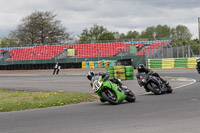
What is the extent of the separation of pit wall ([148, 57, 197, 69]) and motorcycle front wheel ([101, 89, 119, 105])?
24380 mm

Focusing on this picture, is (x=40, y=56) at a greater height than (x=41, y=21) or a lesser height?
lesser

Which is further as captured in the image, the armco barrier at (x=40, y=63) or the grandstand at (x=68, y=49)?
the grandstand at (x=68, y=49)

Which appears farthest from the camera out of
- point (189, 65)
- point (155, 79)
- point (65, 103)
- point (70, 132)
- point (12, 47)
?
point (12, 47)

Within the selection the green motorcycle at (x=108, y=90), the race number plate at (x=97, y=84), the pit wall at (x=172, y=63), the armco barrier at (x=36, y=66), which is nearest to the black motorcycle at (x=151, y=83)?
the green motorcycle at (x=108, y=90)

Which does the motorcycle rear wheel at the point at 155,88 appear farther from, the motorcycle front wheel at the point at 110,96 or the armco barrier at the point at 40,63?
the armco barrier at the point at 40,63

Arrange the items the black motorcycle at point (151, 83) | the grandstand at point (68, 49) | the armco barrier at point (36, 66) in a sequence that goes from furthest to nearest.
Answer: the grandstand at point (68, 49)
the armco barrier at point (36, 66)
the black motorcycle at point (151, 83)

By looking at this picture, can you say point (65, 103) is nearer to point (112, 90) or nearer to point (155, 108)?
point (112, 90)

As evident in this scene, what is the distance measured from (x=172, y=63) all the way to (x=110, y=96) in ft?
85.4

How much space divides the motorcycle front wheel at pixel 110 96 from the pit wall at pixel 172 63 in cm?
2438

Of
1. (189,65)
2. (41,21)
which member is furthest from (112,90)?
(41,21)

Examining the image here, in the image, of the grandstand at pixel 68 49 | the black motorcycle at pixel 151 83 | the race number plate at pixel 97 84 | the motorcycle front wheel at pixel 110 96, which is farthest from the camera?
the grandstand at pixel 68 49

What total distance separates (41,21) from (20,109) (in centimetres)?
5811

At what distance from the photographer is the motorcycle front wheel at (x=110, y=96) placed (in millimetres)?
10705

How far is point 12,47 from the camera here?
48.3m
